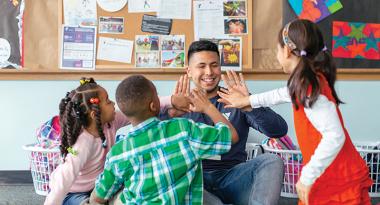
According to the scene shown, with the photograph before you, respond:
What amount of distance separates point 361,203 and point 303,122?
1.05 feet

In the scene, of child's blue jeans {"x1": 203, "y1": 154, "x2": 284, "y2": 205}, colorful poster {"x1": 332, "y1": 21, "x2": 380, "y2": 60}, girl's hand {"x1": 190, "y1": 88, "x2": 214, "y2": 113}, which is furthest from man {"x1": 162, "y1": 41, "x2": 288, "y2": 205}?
colorful poster {"x1": 332, "y1": 21, "x2": 380, "y2": 60}

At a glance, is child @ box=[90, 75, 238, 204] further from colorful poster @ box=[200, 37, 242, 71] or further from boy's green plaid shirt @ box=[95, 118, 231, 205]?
colorful poster @ box=[200, 37, 242, 71]

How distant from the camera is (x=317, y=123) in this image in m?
1.23

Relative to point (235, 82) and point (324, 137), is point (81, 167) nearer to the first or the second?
point (235, 82)

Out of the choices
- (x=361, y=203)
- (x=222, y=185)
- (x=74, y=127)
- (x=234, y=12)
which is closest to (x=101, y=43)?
(x=234, y=12)

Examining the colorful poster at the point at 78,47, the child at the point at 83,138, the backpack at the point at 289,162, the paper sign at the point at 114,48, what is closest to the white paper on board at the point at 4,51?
the colorful poster at the point at 78,47

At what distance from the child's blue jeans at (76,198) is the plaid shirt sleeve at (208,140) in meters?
0.49

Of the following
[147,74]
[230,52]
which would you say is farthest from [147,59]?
[230,52]

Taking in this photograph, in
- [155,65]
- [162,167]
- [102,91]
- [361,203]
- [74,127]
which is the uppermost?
[155,65]

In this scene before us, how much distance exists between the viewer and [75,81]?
2.39m

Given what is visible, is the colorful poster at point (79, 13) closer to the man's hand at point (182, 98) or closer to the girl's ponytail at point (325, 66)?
the man's hand at point (182, 98)

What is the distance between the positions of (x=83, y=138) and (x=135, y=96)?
0.35 metres

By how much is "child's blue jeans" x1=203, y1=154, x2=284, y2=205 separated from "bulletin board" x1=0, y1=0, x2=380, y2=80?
2.84 feet

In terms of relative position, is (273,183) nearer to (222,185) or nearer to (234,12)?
(222,185)
